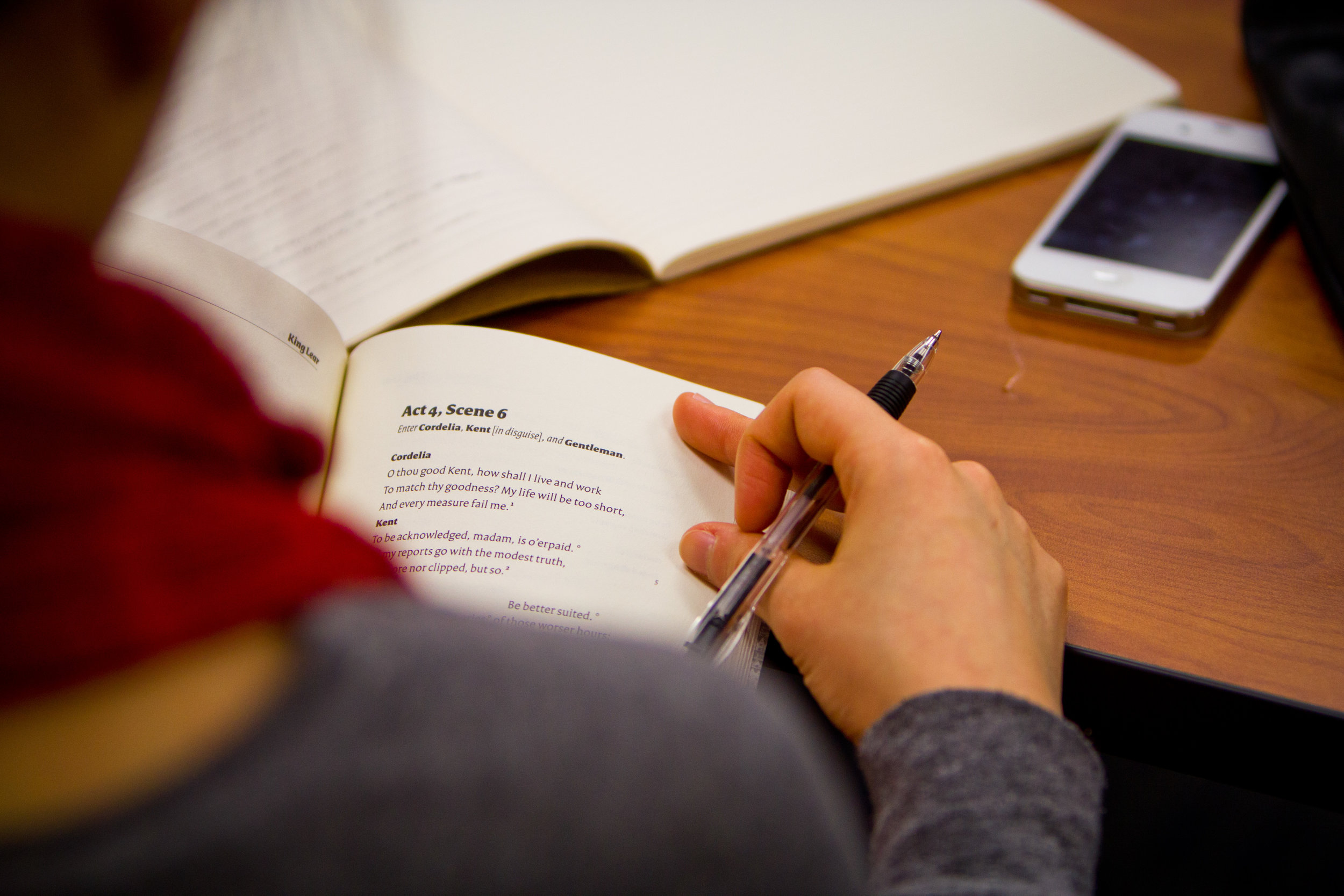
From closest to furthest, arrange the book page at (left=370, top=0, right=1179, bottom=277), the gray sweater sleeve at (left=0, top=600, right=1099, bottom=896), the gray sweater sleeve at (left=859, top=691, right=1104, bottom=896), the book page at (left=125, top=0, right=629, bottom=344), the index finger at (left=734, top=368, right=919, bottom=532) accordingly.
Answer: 1. the gray sweater sleeve at (left=0, top=600, right=1099, bottom=896)
2. the gray sweater sleeve at (left=859, top=691, right=1104, bottom=896)
3. the index finger at (left=734, top=368, right=919, bottom=532)
4. the book page at (left=125, top=0, right=629, bottom=344)
5. the book page at (left=370, top=0, right=1179, bottom=277)

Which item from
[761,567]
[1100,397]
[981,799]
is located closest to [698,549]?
[761,567]

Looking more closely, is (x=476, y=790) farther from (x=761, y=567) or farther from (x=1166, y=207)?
(x=1166, y=207)

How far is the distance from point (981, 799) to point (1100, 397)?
12.7 inches

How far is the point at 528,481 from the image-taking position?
0.47 meters

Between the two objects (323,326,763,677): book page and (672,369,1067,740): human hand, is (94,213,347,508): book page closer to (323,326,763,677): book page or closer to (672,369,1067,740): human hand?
(323,326,763,677): book page

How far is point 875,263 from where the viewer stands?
64 centimetres

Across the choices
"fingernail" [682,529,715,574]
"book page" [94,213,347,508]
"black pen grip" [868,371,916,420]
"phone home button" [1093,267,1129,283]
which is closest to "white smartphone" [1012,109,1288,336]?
"phone home button" [1093,267,1129,283]

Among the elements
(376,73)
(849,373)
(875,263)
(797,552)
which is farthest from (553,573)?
(376,73)

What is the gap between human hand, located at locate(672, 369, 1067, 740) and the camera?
0.35m

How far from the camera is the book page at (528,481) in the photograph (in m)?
0.42

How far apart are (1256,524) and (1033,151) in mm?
372

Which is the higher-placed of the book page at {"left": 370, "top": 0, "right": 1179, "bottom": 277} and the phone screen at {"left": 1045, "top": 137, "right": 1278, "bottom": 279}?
the book page at {"left": 370, "top": 0, "right": 1179, "bottom": 277}

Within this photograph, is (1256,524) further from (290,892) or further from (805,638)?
(290,892)

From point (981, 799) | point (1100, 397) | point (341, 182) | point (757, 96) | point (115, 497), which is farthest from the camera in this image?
point (757, 96)
